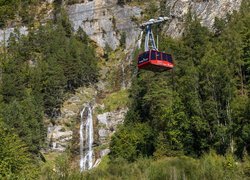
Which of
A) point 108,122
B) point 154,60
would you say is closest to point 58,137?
point 108,122

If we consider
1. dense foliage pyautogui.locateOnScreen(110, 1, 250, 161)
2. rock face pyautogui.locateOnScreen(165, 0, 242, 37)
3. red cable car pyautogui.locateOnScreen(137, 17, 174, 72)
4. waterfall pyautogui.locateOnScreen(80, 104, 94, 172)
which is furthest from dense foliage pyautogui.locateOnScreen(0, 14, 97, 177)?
red cable car pyautogui.locateOnScreen(137, 17, 174, 72)

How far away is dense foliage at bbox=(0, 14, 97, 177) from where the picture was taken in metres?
60.3

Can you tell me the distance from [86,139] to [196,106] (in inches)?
900

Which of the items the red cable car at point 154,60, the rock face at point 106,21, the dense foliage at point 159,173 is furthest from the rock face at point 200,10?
the dense foliage at point 159,173

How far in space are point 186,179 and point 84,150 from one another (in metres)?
42.4

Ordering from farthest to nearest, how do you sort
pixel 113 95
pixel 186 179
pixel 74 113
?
pixel 113 95, pixel 74 113, pixel 186 179

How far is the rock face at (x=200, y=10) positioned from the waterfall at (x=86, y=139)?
77.6ft

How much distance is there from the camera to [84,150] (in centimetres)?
6531

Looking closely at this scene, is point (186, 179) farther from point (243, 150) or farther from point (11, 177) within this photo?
point (243, 150)

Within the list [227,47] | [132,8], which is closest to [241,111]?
[227,47]

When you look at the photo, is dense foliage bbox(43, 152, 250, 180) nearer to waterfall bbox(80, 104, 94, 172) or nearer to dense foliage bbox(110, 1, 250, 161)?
dense foliage bbox(110, 1, 250, 161)

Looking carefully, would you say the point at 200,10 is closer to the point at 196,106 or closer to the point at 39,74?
the point at 39,74

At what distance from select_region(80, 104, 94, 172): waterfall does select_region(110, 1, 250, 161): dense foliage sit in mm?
5714

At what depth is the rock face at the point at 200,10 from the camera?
8100 centimetres
